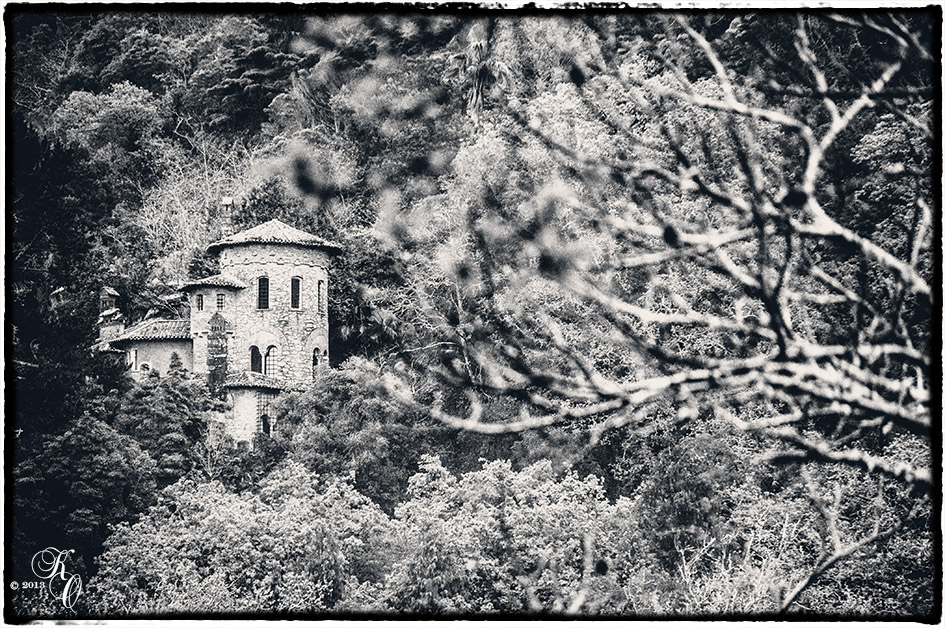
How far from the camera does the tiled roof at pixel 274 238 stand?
19.4 meters

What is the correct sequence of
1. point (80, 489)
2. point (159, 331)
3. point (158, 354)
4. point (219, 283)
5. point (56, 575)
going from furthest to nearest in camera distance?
point (219, 283), point (159, 331), point (158, 354), point (80, 489), point (56, 575)

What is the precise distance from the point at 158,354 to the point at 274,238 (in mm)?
2331

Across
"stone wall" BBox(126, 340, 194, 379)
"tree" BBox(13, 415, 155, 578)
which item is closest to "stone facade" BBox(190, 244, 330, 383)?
"stone wall" BBox(126, 340, 194, 379)

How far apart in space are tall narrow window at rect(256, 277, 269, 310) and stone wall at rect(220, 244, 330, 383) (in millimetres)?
49

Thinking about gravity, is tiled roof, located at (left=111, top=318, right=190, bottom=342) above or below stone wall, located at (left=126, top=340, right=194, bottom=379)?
above

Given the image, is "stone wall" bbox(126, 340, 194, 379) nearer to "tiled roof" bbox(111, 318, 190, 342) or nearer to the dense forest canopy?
"tiled roof" bbox(111, 318, 190, 342)

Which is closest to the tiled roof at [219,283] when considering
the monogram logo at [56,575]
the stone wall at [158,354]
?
the stone wall at [158,354]

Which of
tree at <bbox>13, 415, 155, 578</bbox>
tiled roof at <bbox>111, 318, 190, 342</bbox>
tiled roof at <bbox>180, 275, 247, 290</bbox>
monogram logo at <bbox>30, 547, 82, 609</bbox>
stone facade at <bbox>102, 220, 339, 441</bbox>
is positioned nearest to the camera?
monogram logo at <bbox>30, 547, 82, 609</bbox>

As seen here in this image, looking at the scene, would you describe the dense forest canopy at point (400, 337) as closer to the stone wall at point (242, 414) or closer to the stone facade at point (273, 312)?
the stone wall at point (242, 414)

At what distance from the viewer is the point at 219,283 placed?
62.8ft

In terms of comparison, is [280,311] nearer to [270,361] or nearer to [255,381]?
[270,361]

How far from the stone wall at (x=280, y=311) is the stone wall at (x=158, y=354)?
649mm

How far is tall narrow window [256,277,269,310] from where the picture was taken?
19.1 m

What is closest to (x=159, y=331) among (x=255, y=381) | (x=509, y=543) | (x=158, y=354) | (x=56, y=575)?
(x=158, y=354)
